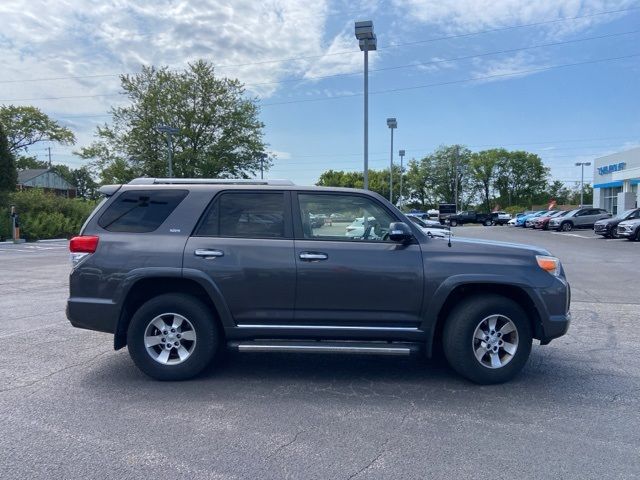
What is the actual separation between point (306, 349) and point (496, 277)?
1.91 meters

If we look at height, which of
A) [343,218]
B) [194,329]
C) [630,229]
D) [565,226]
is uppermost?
→ [343,218]

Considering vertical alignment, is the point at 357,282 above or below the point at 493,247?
below

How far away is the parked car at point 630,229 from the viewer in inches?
954

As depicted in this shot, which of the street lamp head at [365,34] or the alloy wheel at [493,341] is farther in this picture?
the street lamp head at [365,34]

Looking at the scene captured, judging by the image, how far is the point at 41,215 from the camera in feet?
91.6

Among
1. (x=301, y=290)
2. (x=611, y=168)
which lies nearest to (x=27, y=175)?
(x=611, y=168)

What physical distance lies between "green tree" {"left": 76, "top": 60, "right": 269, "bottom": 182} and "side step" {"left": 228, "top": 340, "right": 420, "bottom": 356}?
3884cm

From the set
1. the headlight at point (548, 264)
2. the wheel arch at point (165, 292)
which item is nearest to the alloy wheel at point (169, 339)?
the wheel arch at point (165, 292)

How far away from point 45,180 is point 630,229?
263 feet

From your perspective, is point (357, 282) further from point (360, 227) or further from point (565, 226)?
point (565, 226)

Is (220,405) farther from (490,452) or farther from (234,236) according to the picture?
(490,452)

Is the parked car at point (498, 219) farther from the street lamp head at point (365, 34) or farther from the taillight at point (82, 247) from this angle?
the taillight at point (82, 247)

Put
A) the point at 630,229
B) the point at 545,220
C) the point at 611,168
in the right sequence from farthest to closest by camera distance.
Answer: the point at 611,168, the point at 545,220, the point at 630,229

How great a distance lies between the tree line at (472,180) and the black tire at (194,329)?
286 ft
